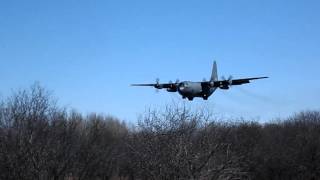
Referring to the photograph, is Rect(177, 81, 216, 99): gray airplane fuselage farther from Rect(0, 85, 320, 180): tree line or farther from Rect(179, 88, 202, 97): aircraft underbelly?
Rect(0, 85, 320, 180): tree line

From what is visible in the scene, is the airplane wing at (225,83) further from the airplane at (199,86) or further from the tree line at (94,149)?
the tree line at (94,149)

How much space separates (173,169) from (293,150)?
4630 cm

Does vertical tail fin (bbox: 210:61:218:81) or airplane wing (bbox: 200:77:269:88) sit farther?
vertical tail fin (bbox: 210:61:218:81)

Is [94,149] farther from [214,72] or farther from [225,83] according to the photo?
[214,72]

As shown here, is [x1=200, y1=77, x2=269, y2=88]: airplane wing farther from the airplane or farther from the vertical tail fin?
the vertical tail fin

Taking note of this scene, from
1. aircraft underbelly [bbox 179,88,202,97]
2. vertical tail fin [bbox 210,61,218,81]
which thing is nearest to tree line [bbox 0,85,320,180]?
aircraft underbelly [bbox 179,88,202,97]

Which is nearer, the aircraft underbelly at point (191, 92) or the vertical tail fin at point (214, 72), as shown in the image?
the aircraft underbelly at point (191, 92)

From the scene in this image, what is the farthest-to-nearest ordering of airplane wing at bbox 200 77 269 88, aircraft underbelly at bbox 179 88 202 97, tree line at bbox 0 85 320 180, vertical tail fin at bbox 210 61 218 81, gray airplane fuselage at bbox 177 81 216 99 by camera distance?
vertical tail fin at bbox 210 61 218 81, airplane wing at bbox 200 77 269 88, gray airplane fuselage at bbox 177 81 216 99, aircraft underbelly at bbox 179 88 202 97, tree line at bbox 0 85 320 180

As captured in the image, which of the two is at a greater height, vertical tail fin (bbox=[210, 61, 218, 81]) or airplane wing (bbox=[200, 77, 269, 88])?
vertical tail fin (bbox=[210, 61, 218, 81])

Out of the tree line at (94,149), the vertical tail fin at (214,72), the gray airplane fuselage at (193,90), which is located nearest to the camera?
the tree line at (94,149)

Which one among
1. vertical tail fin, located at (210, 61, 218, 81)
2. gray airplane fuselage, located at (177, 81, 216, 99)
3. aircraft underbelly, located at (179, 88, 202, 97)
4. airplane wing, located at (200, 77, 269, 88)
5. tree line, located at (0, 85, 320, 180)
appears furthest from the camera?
vertical tail fin, located at (210, 61, 218, 81)

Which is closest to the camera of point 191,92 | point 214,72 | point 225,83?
point 191,92

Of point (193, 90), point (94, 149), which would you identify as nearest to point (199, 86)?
point (193, 90)

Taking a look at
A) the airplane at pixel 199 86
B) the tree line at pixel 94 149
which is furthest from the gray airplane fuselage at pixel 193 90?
the tree line at pixel 94 149
